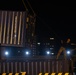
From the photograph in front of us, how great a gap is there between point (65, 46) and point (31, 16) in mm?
3268

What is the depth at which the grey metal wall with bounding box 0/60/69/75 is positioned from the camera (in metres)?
16.2

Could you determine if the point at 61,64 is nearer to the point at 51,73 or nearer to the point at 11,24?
the point at 51,73

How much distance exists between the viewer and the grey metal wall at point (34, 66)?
16.2 meters

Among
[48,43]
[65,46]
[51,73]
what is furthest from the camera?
[48,43]

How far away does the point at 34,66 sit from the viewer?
16234 mm

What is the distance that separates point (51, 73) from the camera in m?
16.1

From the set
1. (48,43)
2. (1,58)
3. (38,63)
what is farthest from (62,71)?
(48,43)

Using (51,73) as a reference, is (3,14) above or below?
above

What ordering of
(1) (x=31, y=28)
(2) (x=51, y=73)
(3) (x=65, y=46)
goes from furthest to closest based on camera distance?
(1) (x=31, y=28), (3) (x=65, y=46), (2) (x=51, y=73)

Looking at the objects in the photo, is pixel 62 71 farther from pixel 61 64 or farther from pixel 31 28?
pixel 31 28

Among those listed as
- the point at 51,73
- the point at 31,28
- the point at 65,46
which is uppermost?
the point at 31,28

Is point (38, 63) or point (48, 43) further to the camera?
point (48, 43)

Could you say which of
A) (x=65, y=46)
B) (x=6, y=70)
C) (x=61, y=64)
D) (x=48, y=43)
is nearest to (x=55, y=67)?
(x=61, y=64)

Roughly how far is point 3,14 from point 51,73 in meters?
5.28
